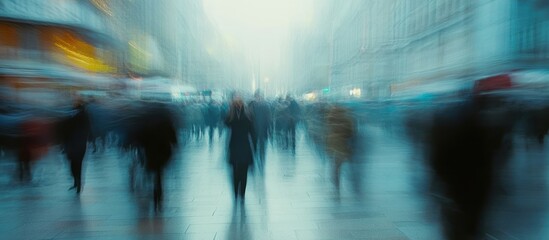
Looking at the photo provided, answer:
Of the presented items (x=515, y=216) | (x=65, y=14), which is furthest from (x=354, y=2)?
(x=515, y=216)

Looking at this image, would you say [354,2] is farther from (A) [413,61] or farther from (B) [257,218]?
(B) [257,218]

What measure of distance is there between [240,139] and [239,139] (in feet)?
0.05

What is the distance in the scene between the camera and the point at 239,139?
24.1 feet

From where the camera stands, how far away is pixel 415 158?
12.5 meters

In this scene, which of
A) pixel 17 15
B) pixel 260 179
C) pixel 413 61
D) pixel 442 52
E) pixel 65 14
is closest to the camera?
pixel 260 179

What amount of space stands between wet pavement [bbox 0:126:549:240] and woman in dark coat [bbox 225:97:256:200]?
1.85 ft

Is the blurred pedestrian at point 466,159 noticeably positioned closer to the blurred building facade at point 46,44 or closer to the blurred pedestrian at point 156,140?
the blurred pedestrian at point 156,140

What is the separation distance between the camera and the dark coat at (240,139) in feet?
24.0

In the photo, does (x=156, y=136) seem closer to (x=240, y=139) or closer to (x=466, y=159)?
(x=240, y=139)

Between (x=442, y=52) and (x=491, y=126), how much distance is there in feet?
98.1

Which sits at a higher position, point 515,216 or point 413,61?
point 413,61

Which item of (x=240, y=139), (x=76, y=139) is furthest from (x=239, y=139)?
(x=76, y=139)

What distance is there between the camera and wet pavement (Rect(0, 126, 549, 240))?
5.82 m

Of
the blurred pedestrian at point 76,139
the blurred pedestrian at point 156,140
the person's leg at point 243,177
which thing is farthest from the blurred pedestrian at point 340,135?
the blurred pedestrian at point 76,139
